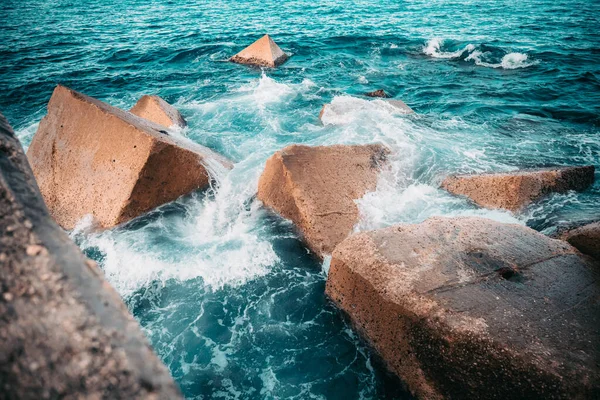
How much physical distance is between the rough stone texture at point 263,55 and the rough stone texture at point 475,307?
11958mm

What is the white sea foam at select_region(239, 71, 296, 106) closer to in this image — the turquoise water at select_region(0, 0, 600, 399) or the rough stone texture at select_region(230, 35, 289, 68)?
the turquoise water at select_region(0, 0, 600, 399)

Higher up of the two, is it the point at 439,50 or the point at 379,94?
the point at 439,50

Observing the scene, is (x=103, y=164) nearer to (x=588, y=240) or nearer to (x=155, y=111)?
(x=155, y=111)

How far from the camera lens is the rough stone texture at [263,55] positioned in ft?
45.6

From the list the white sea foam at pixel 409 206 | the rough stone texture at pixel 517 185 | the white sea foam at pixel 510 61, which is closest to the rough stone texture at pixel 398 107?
the white sea foam at pixel 409 206

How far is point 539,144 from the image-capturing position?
7871 millimetres

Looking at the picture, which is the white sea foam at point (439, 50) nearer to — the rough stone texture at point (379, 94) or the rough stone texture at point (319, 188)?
the rough stone texture at point (379, 94)

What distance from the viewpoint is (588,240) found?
12.7 ft

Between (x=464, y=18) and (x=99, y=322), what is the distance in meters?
25.3

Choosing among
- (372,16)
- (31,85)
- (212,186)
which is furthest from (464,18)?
(31,85)

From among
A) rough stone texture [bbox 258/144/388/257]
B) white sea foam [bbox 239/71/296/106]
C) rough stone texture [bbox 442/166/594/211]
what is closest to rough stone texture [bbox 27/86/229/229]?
rough stone texture [bbox 258/144/388/257]

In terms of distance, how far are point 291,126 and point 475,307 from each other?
743 centimetres

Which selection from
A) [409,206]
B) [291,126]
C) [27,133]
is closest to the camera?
[409,206]

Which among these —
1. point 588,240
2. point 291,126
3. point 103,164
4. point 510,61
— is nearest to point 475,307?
point 588,240
